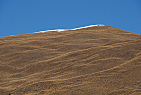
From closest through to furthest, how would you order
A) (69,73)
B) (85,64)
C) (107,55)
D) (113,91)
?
(113,91), (69,73), (85,64), (107,55)

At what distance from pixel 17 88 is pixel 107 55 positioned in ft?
10.9

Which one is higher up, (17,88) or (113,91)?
(17,88)

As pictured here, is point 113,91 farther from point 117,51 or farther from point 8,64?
point 8,64

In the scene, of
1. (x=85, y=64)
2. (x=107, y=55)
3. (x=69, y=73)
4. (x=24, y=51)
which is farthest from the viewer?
(x=24, y=51)

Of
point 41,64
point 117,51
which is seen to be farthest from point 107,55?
point 41,64

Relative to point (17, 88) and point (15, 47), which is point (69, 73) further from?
point (15, 47)

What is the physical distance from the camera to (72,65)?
23.7ft

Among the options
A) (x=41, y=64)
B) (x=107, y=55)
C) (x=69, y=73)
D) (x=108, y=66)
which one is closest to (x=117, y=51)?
(x=107, y=55)

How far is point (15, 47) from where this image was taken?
8953mm

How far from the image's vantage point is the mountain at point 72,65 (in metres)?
6.00

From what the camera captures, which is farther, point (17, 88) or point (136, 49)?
point (136, 49)

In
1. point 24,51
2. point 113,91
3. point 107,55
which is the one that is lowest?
point 113,91

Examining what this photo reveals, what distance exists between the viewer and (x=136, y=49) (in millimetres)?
8172

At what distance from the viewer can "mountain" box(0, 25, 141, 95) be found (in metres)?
6.00
